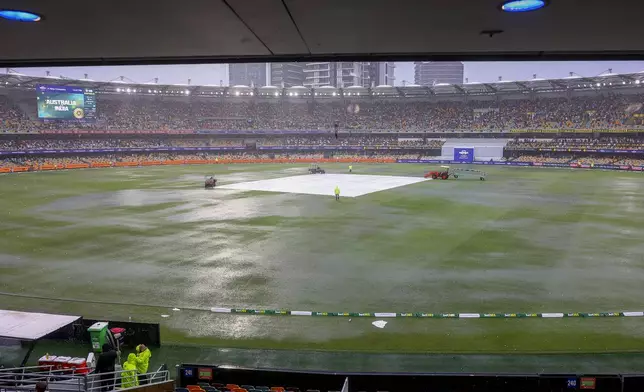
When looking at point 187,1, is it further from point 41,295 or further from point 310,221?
point 310,221

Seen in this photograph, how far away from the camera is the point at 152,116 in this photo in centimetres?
10800

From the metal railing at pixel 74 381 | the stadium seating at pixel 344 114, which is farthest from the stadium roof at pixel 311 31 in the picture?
the stadium seating at pixel 344 114

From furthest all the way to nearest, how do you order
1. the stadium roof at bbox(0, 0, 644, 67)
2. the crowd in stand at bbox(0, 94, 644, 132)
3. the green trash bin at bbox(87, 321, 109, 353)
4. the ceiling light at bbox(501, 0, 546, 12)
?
the crowd in stand at bbox(0, 94, 644, 132) < the green trash bin at bbox(87, 321, 109, 353) < the stadium roof at bbox(0, 0, 644, 67) < the ceiling light at bbox(501, 0, 546, 12)

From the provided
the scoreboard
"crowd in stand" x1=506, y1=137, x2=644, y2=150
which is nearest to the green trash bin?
the scoreboard

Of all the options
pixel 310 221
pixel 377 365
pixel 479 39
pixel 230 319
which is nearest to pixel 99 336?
pixel 230 319

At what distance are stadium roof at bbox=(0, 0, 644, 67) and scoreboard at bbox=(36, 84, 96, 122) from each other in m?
82.8

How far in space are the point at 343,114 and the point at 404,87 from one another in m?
17.9

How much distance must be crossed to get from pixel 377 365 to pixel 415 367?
982 millimetres

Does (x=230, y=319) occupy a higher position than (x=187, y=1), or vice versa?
(x=187, y=1)

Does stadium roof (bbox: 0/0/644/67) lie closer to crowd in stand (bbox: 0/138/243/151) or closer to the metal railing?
the metal railing

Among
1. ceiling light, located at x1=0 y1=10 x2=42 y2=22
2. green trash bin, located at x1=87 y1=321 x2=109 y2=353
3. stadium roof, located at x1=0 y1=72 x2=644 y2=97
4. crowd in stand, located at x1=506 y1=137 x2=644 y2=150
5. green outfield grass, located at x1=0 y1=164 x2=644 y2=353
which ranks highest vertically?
stadium roof, located at x1=0 y1=72 x2=644 y2=97

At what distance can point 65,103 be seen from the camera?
7894 centimetres

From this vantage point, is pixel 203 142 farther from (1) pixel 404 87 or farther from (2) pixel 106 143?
(1) pixel 404 87

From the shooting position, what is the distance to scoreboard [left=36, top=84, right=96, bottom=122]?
7650cm
